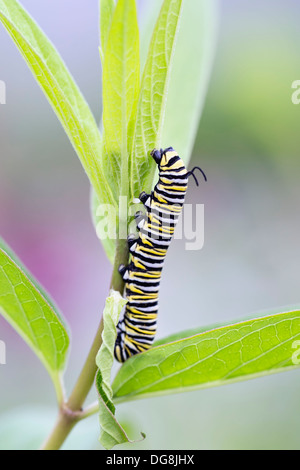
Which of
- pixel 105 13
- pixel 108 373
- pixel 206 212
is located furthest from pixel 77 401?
pixel 206 212

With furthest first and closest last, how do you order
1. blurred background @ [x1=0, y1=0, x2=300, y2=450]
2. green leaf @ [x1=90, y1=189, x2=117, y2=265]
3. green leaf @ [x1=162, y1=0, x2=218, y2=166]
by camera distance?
1. blurred background @ [x1=0, y1=0, x2=300, y2=450]
2. green leaf @ [x1=162, y1=0, x2=218, y2=166]
3. green leaf @ [x1=90, y1=189, x2=117, y2=265]

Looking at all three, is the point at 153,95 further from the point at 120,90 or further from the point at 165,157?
the point at 165,157

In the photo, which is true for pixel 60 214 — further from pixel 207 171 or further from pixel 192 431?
pixel 192 431

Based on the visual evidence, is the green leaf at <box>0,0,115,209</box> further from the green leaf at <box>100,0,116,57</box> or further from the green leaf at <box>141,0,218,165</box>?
the green leaf at <box>141,0,218,165</box>

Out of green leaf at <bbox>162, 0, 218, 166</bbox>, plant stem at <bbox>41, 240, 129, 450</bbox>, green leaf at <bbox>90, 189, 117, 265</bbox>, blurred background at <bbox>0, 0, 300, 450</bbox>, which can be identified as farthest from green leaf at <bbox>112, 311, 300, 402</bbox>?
blurred background at <bbox>0, 0, 300, 450</bbox>

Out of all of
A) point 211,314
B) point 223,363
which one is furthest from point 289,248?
point 223,363

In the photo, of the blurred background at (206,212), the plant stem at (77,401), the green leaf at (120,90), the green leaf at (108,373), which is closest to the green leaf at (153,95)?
the green leaf at (120,90)
